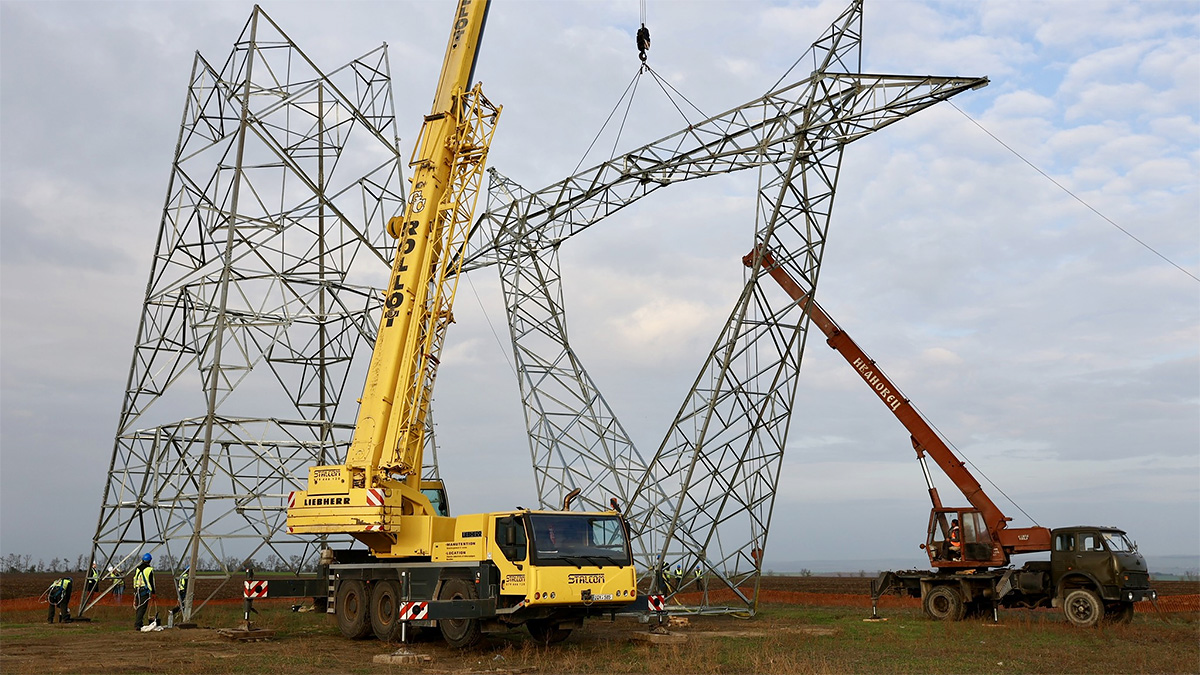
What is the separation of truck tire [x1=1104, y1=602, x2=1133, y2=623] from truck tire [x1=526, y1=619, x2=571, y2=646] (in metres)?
12.3

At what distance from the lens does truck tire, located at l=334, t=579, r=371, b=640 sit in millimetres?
17359

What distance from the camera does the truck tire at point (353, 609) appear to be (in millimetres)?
17359

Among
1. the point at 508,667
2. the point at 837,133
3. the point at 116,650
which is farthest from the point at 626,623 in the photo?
the point at 837,133

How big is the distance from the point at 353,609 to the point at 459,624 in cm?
307

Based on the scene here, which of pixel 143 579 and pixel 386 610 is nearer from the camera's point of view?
pixel 386 610

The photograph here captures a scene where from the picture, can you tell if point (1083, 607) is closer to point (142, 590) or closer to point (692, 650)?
point (692, 650)

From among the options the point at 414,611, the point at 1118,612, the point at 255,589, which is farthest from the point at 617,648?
the point at 1118,612

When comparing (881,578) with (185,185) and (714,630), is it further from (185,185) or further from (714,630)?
(185,185)

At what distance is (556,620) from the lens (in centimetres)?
1533

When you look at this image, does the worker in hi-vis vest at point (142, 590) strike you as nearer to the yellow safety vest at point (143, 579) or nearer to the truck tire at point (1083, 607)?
the yellow safety vest at point (143, 579)

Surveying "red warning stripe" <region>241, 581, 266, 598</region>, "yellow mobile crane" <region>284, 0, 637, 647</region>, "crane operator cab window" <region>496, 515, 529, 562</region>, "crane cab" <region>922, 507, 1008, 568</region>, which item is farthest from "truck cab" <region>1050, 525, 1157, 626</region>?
"red warning stripe" <region>241, 581, 266, 598</region>

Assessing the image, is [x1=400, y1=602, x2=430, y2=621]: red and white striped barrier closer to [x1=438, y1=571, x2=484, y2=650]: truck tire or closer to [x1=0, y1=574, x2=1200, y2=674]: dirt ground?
[x1=438, y1=571, x2=484, y2=650]: truck tire

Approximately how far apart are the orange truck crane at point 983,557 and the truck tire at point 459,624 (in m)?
10.9

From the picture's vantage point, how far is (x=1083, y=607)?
2058cm
